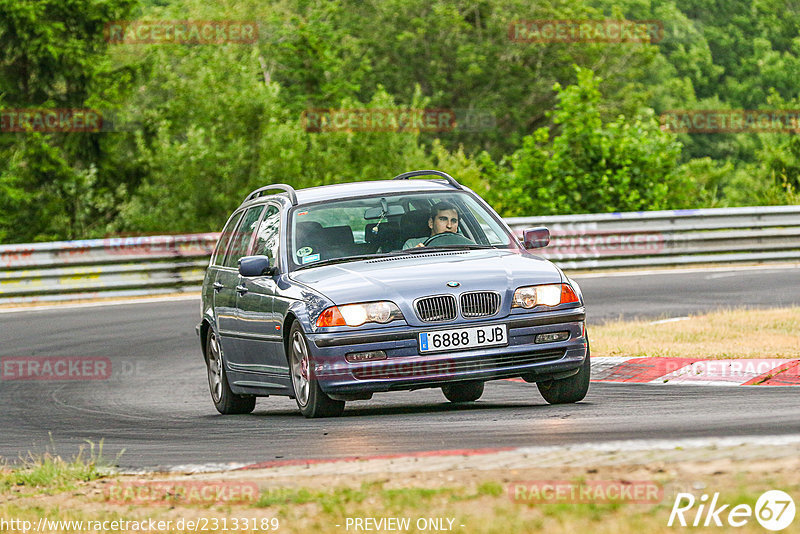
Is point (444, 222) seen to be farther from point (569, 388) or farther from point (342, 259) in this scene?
point (569, 388)

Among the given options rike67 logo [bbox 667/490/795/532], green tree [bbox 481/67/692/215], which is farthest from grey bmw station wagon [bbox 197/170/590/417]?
green tree [bbox 481/67/692/215]

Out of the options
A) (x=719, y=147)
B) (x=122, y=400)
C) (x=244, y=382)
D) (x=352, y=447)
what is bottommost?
(x=719, y=147)

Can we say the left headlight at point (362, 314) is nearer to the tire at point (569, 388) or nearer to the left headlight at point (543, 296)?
the left headlight at point (543, 296)

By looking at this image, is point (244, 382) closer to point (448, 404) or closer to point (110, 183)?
point (448, 404)

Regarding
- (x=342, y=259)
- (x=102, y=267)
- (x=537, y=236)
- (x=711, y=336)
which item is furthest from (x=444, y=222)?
(x=102, y=267)

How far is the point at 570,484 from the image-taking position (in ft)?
16.9

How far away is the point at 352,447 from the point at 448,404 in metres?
3.01

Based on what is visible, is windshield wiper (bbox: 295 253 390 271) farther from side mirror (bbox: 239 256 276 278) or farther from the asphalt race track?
the asphalt race track

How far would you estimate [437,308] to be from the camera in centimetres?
827

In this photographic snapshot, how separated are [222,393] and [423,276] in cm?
276

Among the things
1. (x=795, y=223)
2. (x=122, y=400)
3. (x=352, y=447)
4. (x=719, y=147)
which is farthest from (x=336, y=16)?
(x=352, y=447)

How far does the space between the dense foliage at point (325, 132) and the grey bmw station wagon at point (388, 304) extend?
15994 millimetres

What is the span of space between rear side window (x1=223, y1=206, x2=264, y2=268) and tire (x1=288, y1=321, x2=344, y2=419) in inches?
69.5

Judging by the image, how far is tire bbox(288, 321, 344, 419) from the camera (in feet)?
27.8
